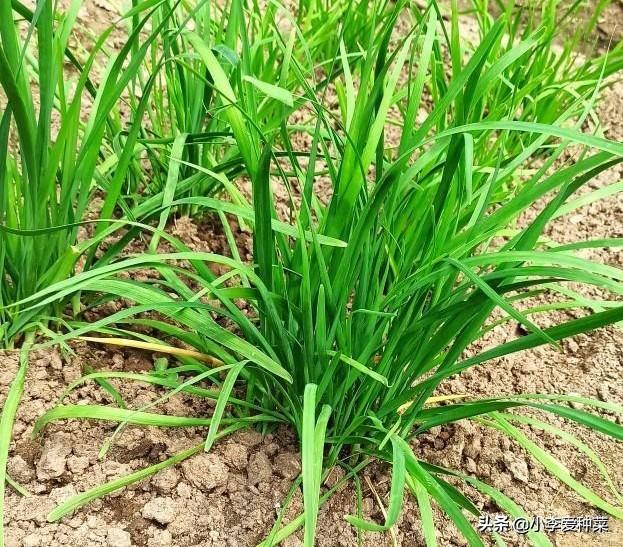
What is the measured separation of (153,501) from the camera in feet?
3.32

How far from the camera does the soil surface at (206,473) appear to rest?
3.24 feet

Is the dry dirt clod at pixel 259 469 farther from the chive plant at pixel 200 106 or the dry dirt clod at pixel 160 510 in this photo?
the chive plant at pixel 200 106

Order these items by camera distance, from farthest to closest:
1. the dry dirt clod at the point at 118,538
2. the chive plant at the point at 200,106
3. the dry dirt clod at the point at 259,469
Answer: the chive plant at the point at 200,106
the dry dirt clod at the point at 259,469
the dry dirt clod at the point at 118,538

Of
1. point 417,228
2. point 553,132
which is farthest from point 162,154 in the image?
point 553,132

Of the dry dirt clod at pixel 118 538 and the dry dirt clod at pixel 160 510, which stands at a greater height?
the dry dirt clod at pixel 160 510

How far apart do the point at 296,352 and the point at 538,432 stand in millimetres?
504

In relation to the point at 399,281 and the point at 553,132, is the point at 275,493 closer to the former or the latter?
the point at 399,281

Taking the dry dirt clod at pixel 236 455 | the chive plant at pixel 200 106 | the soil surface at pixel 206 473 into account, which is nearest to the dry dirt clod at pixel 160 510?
the soil surface at pixel 206 473

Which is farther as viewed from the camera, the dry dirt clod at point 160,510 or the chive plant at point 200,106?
the chive plant at point 200,106

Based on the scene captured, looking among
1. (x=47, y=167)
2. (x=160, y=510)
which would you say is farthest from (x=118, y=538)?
(x=47, y=167)

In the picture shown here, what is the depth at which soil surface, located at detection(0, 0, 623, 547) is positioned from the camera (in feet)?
3.24

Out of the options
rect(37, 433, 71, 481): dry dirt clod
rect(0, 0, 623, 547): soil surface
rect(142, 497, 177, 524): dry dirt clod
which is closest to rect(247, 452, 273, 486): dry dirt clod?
rect(0, 0, 623, 547): soil surface

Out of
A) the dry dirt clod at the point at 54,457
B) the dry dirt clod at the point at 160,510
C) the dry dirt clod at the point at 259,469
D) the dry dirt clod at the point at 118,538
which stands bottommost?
the dry dirt clod at the point at 118,538

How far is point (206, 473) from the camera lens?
1058 millimetres
